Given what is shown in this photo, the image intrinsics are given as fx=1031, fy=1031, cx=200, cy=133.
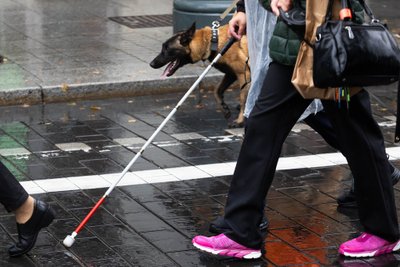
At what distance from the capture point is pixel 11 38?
41.6ft

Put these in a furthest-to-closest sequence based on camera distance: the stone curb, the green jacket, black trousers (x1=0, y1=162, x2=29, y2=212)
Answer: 1. the stone curb
2. black trousers (x1=0, y1=162, x2=29, y2=212)
3. the green jacket

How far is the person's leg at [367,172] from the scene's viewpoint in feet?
18.4

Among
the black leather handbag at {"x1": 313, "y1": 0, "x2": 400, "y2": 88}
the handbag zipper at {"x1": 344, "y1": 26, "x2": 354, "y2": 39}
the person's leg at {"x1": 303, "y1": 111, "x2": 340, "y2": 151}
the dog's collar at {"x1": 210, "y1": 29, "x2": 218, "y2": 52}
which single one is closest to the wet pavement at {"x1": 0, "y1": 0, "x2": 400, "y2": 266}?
the person's leg at {"x1": 303, "y1": 111, "x2": 340, "y2": 151}

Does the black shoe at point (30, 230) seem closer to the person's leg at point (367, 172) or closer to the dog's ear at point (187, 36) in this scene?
the person's leg at point (367, 172)

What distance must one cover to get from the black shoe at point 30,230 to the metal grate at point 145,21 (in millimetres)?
8092

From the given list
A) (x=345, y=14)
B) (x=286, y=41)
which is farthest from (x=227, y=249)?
(x=345, y=14)

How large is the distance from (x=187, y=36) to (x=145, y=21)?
5000mm

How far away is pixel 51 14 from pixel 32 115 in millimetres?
4938

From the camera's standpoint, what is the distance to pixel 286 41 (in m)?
Answer: 5.47

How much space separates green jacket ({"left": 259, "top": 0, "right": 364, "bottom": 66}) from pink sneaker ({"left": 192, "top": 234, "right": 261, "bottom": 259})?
1058 mm

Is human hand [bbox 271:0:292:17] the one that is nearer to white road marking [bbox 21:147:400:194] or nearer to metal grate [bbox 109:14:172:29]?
white road marking [bbox 21:147:400:194]

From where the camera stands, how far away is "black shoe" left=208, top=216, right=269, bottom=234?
5953 millimetres

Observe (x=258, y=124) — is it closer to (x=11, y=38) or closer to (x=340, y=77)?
(x=340, y=77)

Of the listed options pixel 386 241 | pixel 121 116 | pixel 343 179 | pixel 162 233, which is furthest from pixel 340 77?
pixel 121 116
